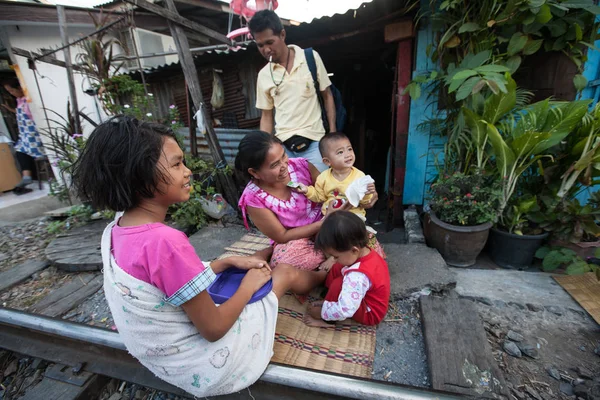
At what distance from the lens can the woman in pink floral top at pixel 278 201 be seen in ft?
6.42

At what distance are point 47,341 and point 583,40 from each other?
17.6ft

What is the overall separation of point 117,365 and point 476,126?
140 inches

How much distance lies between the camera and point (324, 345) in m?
1.87

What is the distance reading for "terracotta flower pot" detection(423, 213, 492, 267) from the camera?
2.62 m

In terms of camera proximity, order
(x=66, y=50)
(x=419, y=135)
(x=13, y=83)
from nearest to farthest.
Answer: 1. (x=419, y=135)
2. (x=66, y=50)
3. (x=13, y=83)

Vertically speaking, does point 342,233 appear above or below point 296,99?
below

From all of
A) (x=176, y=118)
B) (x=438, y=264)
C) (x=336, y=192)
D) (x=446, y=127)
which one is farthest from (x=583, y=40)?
(x=176, y=118)

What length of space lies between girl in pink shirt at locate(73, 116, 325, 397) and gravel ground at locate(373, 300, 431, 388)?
823mm

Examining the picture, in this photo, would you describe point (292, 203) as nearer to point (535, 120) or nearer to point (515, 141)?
point (515, 141)

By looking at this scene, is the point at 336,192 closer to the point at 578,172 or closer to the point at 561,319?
the point at 561,319

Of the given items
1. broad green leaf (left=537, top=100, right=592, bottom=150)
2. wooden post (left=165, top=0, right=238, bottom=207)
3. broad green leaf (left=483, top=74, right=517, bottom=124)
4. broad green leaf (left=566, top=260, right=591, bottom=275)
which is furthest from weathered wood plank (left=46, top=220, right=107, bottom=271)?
broad green leaf (left=537, top=100, right=592, bottom=150)

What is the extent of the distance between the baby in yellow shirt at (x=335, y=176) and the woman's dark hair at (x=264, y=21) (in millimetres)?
1228

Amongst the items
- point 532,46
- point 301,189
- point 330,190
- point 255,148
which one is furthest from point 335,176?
point 532,46

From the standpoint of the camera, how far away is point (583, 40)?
266cm
